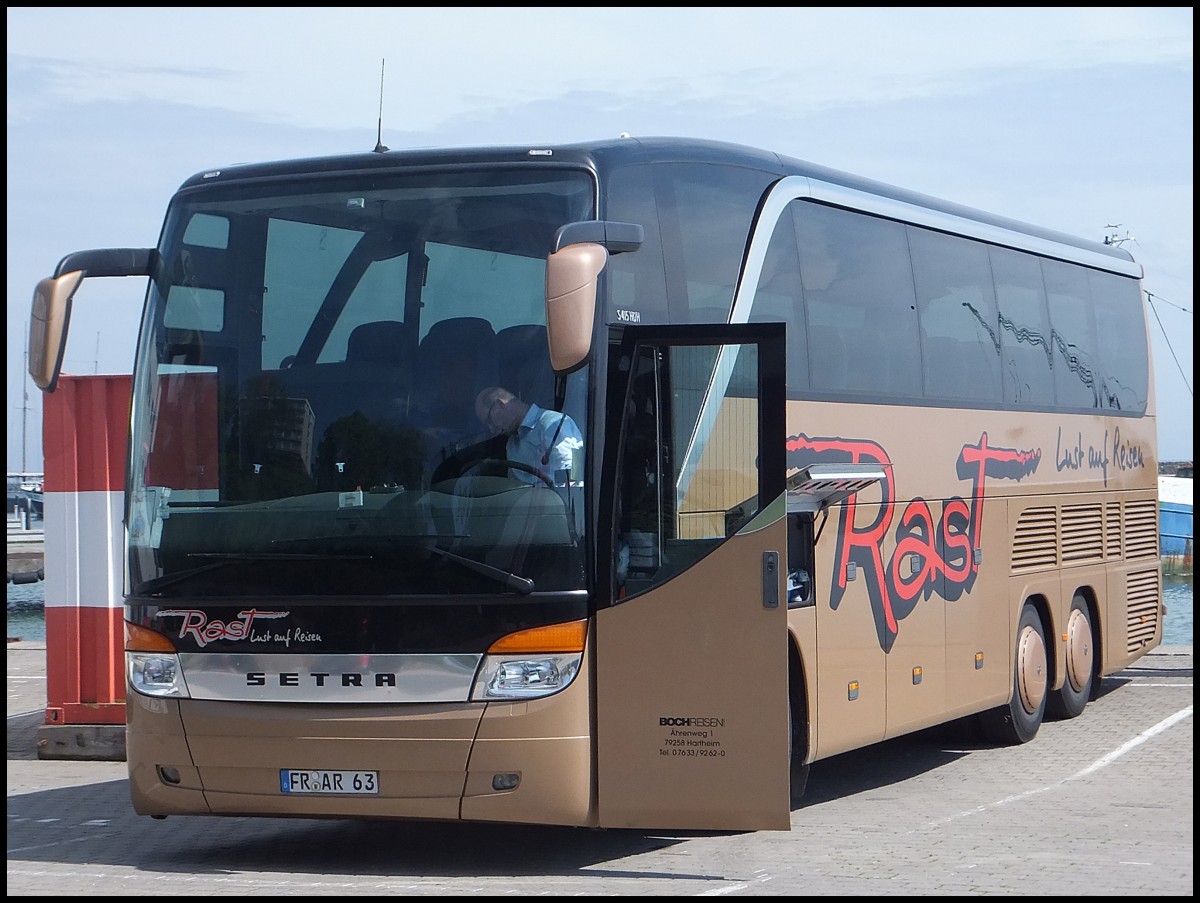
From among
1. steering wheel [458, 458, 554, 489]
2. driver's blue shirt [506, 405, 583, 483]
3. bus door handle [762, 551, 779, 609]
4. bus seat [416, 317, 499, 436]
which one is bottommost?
bus door handle [762, 551, 779, 609]

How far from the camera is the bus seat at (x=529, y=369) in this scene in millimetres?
8352

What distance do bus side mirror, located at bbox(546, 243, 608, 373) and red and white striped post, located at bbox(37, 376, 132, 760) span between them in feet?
22.2

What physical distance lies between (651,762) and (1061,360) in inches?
288

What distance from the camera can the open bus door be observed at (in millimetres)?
8383

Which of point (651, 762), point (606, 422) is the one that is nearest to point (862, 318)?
point (606, 422)

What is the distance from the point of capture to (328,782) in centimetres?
852

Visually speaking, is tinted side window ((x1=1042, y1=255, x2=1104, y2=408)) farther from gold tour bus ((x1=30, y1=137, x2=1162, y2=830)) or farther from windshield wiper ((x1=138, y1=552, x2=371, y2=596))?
windshield wiper ((x1=138, y1=552, x2=371, y2=596))

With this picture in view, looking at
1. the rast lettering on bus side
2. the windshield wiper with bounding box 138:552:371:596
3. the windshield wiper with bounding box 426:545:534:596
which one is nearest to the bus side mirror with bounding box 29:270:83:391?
the windshield wiper with bounding box 138:552:371:596

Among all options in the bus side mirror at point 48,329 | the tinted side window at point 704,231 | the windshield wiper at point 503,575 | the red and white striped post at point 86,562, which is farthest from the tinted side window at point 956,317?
the red and white striped post at point 86,562

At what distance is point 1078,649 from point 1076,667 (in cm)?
15

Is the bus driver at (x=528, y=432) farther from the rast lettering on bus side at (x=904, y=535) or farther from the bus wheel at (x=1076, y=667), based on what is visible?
the bus wheel at (x=1076, y=667)

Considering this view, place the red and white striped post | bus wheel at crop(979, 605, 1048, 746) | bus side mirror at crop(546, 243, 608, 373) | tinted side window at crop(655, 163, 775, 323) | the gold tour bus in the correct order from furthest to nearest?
the red and white striped post → bus wheel at crop(979, 605, 1048, 746) → tinted side window at crop(655, 163, 775, 323) → the gold tour bus → bus side mirror at crop(546, 243, 608, 373)

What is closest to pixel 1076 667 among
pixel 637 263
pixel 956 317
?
pixel 956 317

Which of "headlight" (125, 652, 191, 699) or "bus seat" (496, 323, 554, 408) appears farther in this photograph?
"headlight" (125, 652, 191, 699)
